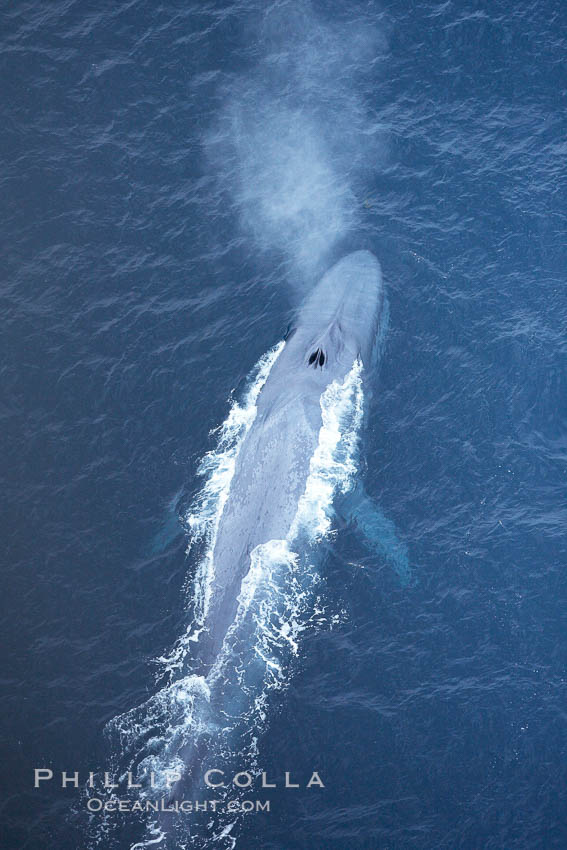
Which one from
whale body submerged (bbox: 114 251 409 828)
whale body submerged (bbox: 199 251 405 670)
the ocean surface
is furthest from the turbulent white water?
whale body submerged (bbox: 199 251 405 670)

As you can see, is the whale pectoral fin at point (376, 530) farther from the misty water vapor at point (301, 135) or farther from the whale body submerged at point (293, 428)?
the misty water vapor at point (301, 135)

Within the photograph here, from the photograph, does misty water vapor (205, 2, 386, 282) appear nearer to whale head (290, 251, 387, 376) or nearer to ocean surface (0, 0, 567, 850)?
ocean surface (0, 0, 567, 850)

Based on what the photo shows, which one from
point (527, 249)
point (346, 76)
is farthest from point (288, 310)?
point (346, 76)

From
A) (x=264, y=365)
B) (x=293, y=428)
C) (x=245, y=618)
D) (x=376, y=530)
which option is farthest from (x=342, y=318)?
(x=245, y=618)

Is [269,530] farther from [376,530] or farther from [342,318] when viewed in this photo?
[342,318]

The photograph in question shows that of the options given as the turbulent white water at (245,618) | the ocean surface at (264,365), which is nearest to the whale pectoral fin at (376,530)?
the ocean surface at (264,365)

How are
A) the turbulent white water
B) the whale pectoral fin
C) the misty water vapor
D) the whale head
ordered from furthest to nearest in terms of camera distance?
the misty water vapor < the whale head < the whale pectoral fin < the turbulent white water
